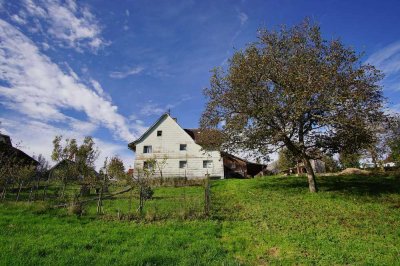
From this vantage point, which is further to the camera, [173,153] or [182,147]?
[182,147]

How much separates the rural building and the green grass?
19.9 metres

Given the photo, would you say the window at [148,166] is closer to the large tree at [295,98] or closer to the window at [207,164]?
the window at [207,164]

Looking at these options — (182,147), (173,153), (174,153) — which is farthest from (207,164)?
(173,153)

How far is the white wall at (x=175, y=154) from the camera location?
1556 inches

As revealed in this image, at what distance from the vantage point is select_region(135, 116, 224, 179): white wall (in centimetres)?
3953

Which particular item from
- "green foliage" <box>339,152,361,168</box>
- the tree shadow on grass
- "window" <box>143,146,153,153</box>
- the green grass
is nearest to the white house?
"window" <box>143,146,153,153</box>

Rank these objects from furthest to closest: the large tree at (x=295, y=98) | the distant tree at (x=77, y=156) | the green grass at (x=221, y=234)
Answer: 1. the distant tree at (x=77, y=156)
2. the large tree at (x=295, y=98)
3. the green grass at (x=221, y=234)

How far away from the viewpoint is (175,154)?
4006cm

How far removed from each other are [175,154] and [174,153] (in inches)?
8.3

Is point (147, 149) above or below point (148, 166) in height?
above

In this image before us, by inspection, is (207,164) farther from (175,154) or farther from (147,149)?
(147,149)

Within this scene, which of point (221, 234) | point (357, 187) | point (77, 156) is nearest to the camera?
point (221, 234)

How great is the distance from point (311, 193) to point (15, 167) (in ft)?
83.3

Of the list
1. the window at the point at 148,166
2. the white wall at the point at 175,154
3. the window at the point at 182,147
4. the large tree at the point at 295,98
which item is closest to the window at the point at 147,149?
the white wall at the point at 175,154
